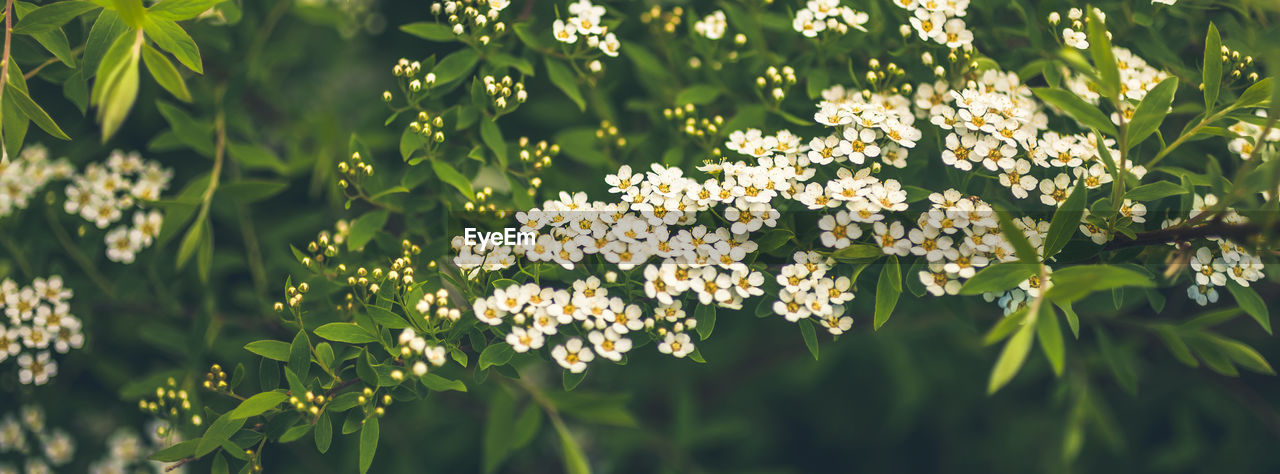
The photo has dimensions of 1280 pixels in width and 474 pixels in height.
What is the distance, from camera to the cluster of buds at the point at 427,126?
95cm

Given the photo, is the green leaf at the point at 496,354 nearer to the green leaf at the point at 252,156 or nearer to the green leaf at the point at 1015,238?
the green leaf at the point at 1015,238

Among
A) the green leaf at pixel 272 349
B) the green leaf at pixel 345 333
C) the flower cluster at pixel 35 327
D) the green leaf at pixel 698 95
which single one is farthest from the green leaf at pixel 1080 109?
the flower cluster at pixel 35 327

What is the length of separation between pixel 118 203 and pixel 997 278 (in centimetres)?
132

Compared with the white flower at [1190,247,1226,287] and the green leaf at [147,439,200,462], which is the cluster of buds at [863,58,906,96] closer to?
the white flower at [1190,247,1226,287]

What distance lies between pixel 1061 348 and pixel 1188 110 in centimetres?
57

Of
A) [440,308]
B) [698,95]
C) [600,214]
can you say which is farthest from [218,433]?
[698,95]

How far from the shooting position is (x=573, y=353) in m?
0.87

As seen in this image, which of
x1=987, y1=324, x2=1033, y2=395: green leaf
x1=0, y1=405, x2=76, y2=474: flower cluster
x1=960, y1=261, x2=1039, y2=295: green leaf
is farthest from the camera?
x1=0, y1=405, x2=76, y2=474: flower cluster

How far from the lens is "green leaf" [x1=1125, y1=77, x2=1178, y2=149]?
2.74 ft

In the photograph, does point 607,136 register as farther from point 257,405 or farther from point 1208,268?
point 1208,268

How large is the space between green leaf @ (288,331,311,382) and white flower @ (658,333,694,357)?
16.8 inches

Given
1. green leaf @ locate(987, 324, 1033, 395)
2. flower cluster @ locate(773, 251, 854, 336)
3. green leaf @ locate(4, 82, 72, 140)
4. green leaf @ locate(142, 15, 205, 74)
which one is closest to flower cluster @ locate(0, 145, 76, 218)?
green leaf @ locate(4, 82, 72, 140)

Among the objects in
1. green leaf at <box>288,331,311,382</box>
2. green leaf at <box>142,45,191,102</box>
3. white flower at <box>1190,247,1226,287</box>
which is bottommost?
green leaf at <box>288,331,311,382</box>

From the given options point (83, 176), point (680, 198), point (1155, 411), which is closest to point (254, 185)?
point (83, 176)
